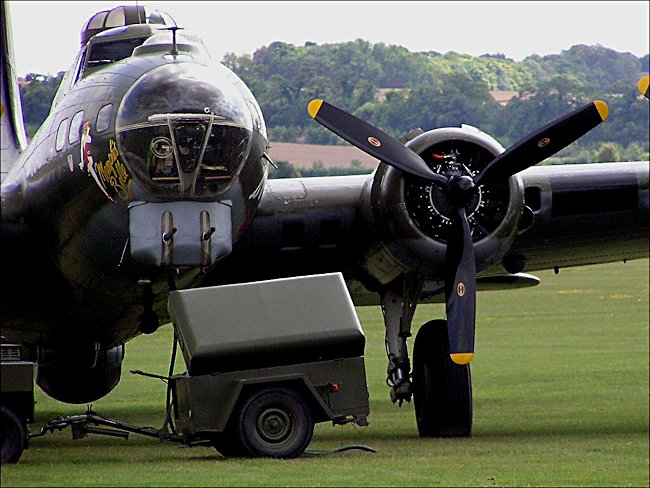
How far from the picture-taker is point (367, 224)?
15.8m

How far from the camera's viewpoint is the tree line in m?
95.5

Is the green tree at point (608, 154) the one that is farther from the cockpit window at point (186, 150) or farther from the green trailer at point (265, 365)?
the cockpit window at point (186, 150)

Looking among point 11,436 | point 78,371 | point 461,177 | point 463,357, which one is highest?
point 461,177

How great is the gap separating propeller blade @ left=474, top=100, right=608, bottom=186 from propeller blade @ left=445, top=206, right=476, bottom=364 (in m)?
0.53

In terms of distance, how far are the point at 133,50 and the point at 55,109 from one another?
989 millimetres

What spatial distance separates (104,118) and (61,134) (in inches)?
40.6

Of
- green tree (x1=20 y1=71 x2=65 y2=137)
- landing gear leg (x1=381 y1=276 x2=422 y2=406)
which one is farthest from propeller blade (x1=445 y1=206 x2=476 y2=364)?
green tree (x1=20 y1=71 x2=65 y2=137)

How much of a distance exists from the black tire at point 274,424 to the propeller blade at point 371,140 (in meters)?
3.00

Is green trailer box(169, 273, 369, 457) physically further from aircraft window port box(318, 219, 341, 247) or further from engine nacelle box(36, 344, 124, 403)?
engine nacelle box(36, 344, 124, 403)

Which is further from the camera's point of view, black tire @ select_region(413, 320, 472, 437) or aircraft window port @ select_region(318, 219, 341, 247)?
black tire @ select_region(413, 320, 472, 437)

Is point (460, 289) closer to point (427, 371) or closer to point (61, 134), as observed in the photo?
point (427, 371)

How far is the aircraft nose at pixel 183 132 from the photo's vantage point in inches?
490

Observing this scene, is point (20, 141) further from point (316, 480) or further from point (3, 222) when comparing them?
point (316, 480)

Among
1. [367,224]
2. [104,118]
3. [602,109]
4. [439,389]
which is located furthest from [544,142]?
[104,118]
